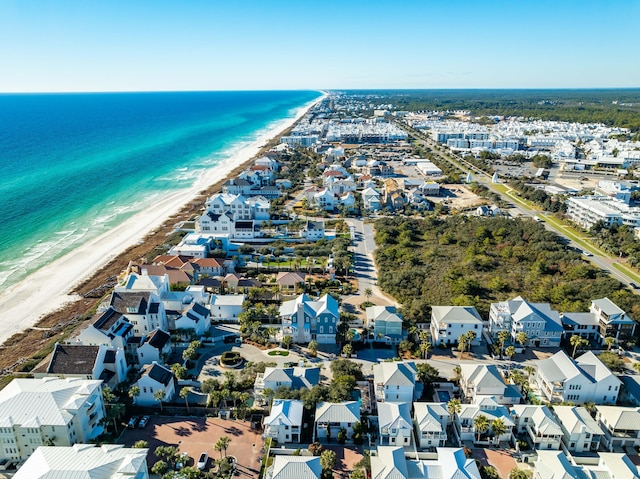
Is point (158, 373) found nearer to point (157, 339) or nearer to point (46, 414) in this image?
point (157, 339)

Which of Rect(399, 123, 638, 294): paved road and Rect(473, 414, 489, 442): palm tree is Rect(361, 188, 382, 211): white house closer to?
Rect(399, 123, 638, 294): paved road

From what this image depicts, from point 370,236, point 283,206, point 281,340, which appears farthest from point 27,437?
point 283,206

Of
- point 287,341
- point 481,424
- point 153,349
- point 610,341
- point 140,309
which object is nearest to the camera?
point 481,424

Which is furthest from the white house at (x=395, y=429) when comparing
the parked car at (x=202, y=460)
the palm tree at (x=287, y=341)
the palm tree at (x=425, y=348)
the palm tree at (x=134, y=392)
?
the palm tree at (x=134, y=392)

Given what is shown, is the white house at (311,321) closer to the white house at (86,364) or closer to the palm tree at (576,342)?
the white house at (86,364)

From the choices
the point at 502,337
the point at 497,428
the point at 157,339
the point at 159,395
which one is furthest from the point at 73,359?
the point at 502,337

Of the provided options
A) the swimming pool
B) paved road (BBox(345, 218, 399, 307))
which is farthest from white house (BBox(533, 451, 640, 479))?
paved road (BBox(345, 218, 399, 307))

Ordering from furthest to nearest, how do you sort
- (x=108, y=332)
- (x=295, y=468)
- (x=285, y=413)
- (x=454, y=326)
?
(x=454, y=326) → (x=108, y=332) → (x=285, y=413) → (x=295, y=468)
